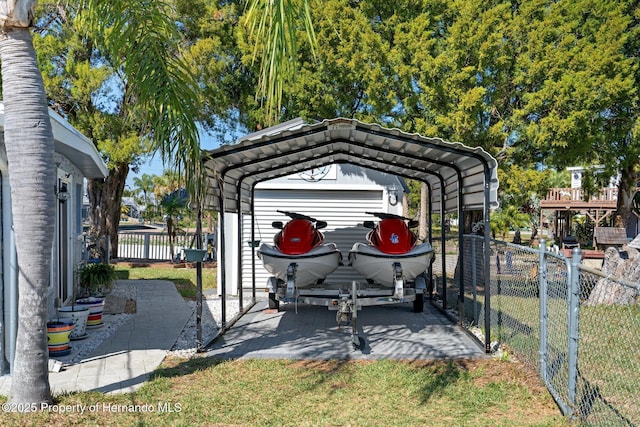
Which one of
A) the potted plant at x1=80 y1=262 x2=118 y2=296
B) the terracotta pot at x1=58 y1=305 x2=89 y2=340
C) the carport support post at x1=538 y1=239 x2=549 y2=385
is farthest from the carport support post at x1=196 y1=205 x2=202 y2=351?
the potted plant at x1=80 y1=262 x2=118 y2=296

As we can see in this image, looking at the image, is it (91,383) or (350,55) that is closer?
(91,383)

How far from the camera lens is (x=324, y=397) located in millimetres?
5492

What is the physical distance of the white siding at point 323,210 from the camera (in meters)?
12.1

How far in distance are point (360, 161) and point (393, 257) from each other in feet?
8.91

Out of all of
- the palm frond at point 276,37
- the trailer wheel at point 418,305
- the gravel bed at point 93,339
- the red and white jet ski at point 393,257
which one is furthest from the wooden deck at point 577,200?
the palm frond at point 276,37

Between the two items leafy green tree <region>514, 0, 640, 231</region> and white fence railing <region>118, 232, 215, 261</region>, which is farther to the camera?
white fence railing <region>118, 232, 215, 261</region>

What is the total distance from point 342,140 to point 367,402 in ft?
13.4

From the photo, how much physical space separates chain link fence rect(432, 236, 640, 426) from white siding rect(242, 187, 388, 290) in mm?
2699

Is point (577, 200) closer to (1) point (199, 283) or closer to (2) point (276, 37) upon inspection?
(1) point (199, 283)

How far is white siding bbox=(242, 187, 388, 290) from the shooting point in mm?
12094

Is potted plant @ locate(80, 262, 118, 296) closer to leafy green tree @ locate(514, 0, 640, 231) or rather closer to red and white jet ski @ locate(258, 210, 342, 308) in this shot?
red and white jet ski @ locate(258, 210, 342, 308)

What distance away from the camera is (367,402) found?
17.5 feet


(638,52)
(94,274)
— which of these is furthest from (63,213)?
(638,52)

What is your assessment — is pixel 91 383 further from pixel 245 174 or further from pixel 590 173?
pixel 590 173
